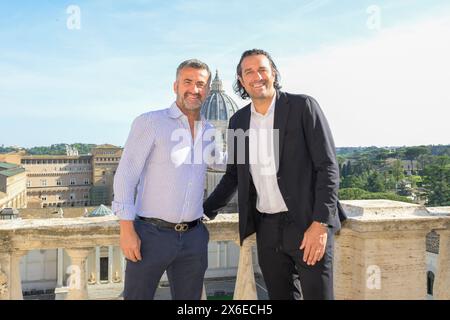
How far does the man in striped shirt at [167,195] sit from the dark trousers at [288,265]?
0.37 metres

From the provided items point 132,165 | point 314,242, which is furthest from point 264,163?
point 132,165

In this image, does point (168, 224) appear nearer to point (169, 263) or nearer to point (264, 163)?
point (169, 263)

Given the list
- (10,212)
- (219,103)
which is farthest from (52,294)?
(219,103)

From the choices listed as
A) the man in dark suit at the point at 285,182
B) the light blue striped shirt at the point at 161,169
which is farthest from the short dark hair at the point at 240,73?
the light blue striped shirt at the point at 161,169

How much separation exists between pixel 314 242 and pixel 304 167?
1.39 feet

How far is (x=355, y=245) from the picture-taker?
10.2 ft


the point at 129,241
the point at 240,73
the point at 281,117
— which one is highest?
the point at 240,73

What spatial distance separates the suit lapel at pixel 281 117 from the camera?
2.61 meters

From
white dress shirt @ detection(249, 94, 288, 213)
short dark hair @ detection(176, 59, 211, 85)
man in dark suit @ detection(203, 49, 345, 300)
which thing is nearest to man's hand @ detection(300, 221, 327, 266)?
man in dark suit @ detection(203, 49, 345, 300)

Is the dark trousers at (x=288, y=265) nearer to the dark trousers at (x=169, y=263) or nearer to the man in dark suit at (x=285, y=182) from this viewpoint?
the man in dark suit at (x=285, y=182)
